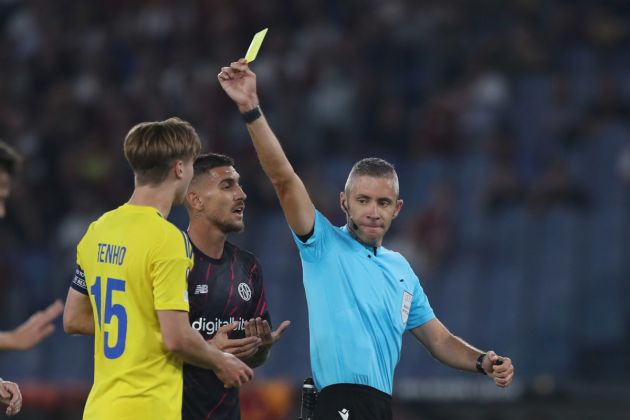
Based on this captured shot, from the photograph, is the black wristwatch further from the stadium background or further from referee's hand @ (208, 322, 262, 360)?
the stadium background

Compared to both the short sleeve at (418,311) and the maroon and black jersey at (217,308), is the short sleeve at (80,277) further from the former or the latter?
the short sleeve at (418,311)

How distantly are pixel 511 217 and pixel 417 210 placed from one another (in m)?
1.15

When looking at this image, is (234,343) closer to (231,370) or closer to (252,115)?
(231,370)

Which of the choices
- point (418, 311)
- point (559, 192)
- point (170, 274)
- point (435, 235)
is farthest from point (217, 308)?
point (559, 192)

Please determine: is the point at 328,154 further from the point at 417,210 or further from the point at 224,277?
the point at 224,277

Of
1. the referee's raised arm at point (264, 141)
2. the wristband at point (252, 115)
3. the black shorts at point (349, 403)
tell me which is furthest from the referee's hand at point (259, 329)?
the wristband at point (252, 115)

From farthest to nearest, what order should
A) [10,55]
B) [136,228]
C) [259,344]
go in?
[10,55] → [259,344] → [136,228]

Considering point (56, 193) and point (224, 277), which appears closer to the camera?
point (224, 277)

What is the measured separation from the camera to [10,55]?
60.4 feet

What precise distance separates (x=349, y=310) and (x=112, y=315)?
4.36ft

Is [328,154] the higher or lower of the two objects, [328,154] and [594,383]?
the higher

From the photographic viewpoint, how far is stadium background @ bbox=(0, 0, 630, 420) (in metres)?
13.1

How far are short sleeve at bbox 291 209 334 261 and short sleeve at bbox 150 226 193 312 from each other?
96 cm

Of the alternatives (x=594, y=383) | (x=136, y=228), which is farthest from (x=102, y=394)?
(x=594, y=383)
